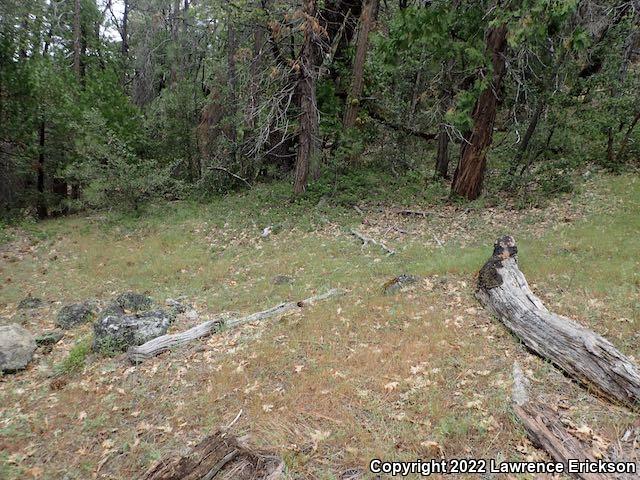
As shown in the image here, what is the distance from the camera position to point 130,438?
416cm

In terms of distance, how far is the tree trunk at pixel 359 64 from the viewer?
41.7 feet

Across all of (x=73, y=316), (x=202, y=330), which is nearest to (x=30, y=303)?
(x=73, y=316)

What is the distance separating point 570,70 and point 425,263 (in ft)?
25.8

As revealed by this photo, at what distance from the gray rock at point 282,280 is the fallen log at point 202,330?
1.12 metres

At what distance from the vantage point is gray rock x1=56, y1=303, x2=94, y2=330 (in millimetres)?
7234

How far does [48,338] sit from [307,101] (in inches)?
349

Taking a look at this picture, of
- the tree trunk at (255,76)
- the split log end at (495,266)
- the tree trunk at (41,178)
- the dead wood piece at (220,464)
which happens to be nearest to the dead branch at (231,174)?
the tree trunk at (255,76)

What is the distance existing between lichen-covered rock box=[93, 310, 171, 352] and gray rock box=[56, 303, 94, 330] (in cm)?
105

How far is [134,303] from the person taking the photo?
7441 millimetres

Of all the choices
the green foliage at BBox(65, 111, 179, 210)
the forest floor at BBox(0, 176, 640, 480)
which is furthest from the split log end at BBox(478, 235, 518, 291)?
the green foliage at BBox(65, 111, 179, 210)

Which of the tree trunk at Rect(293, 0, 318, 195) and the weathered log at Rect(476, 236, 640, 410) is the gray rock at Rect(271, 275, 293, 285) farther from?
the tree trunk at Rect(293, 0, 318, 195)

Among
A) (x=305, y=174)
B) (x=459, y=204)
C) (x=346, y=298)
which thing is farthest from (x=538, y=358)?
(x=305, y=174)

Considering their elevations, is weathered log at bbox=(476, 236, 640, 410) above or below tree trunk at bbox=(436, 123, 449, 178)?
below

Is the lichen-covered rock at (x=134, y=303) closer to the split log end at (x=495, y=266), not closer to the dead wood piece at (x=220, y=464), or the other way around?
the dead wood piece at (x=220, y=464)
